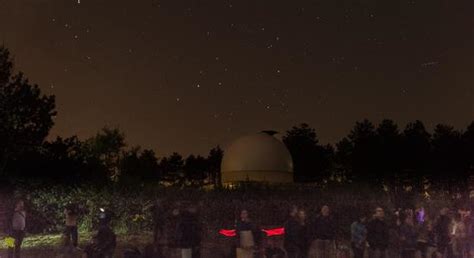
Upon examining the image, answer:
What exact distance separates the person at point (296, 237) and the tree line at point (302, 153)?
13.5 m

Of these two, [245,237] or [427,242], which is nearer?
[245,237]

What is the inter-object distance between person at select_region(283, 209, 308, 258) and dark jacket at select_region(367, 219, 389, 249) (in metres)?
1.48

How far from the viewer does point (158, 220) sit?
1903 cm

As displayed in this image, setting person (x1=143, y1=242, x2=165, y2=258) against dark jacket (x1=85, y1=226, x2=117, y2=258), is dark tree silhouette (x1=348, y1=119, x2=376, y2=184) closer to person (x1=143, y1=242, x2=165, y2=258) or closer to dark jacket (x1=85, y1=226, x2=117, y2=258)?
person (x1=143, y1=242, x2=165, y2=258)

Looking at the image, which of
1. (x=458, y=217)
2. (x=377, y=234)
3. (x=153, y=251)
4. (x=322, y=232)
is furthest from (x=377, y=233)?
(x=153, y=251)

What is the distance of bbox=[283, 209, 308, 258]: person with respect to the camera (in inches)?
569

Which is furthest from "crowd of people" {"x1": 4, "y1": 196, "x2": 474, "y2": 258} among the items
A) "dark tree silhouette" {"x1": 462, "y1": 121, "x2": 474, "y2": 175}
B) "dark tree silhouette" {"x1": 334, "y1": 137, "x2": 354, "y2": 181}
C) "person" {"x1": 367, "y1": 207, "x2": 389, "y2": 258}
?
"dark tree silhouette" {"x1": 334, "y1": 137, "x2": 354, "y2": 181}

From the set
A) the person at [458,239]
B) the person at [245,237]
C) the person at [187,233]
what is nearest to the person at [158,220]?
the person at [187,233]

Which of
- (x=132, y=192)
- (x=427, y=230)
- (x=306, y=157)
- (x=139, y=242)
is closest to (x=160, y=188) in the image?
(x=132, y=192)

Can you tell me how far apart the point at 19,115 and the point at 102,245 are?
23.8 metres

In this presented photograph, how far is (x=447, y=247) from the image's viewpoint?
1680 cm

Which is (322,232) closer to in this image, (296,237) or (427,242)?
(296,237)

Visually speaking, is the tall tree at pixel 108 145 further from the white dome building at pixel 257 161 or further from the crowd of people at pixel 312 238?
the crowd of people at pixel 312 238

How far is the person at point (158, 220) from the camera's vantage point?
18306 mm
